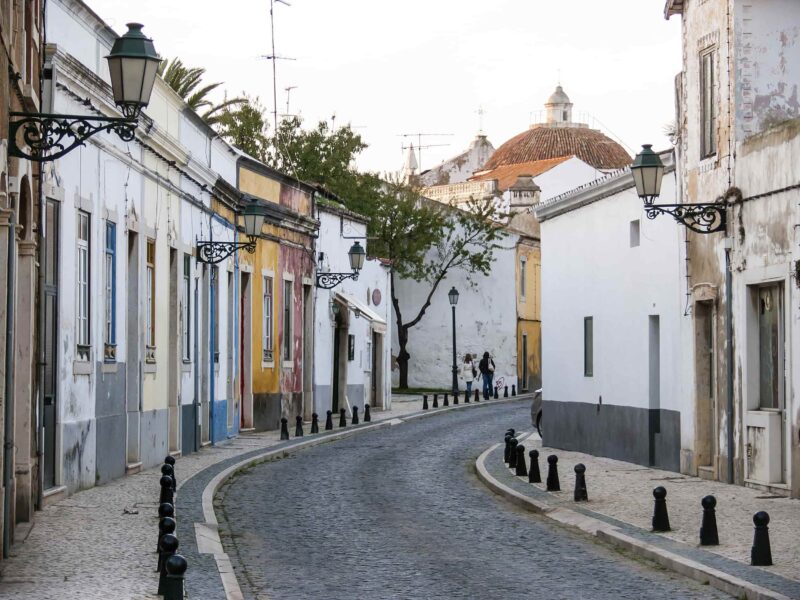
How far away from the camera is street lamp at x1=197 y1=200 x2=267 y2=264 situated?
2470cm

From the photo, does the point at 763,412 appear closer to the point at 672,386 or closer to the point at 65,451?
the point at 672,386

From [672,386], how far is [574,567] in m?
9.14

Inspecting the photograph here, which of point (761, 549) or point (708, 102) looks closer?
point (761, 549)

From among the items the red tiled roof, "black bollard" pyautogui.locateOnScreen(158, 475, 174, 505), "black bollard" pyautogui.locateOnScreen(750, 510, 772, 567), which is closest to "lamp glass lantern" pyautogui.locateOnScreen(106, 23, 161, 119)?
"black bollard" pyautogui.locateOnScreen(158, 475, 174, 505)

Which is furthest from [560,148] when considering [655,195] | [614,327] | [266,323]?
[655,195]

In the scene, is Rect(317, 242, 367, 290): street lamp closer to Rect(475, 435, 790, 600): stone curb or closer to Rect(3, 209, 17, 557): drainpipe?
Rect(475, 435, 790, 600): stone curb

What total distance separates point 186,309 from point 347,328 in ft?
42.9

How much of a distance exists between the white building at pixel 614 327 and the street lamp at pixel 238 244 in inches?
206

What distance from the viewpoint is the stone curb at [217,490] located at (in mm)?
10844

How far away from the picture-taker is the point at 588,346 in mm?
25062

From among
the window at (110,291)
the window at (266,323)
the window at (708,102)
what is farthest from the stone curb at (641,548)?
the window at (266,323)

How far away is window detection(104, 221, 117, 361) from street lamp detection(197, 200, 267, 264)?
18.1 ft

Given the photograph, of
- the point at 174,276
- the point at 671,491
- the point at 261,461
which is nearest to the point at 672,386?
the point at 671,491

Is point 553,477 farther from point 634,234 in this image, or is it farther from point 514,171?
point 514,171
